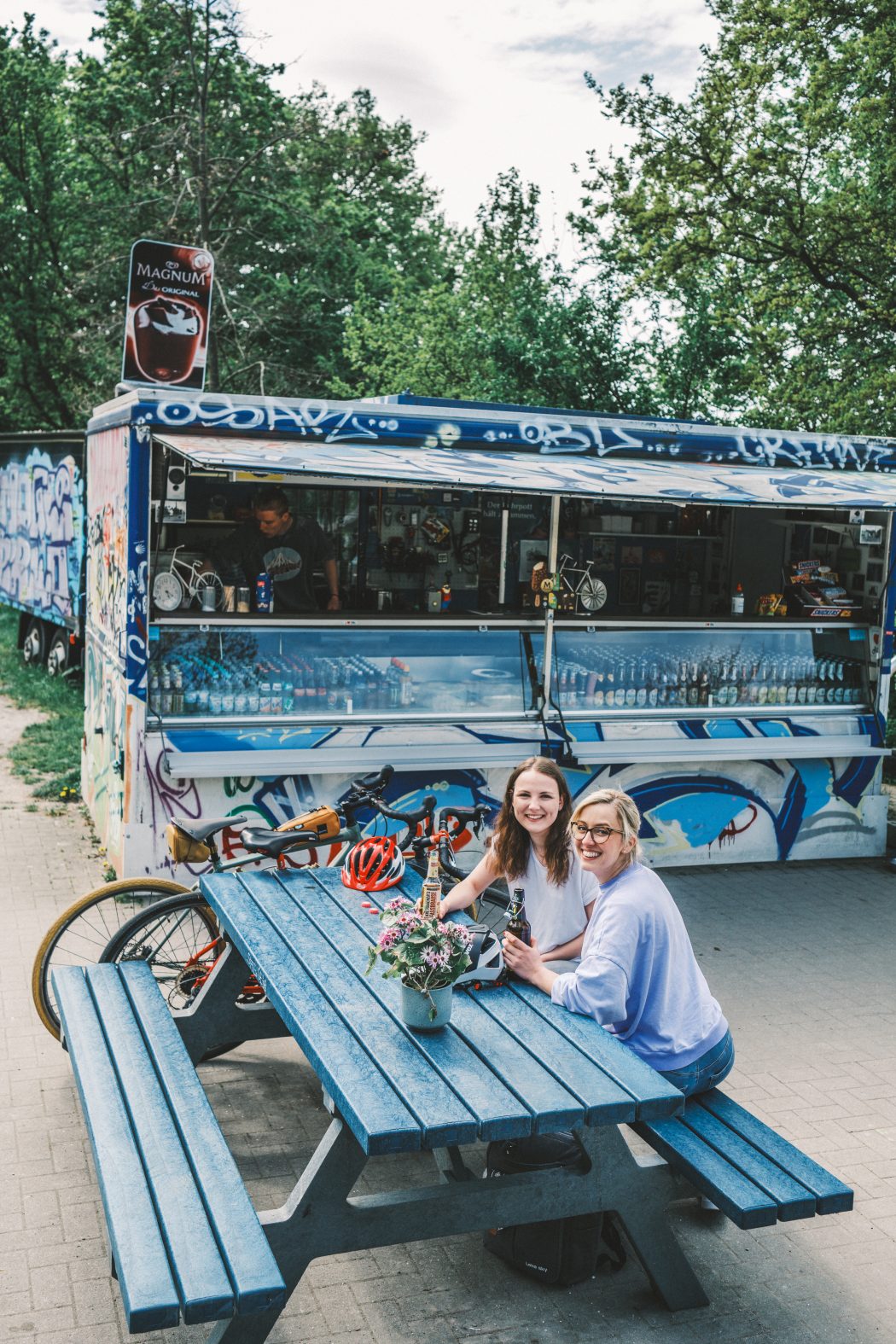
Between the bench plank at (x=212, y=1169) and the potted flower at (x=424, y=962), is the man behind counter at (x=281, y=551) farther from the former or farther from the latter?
the potted flower at (x=424, y=962)

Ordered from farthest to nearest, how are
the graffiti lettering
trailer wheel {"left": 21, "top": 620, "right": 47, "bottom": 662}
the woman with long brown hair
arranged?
1. trailer wheel {"left": 21, "top": 620, "right": 47, "bottom": 662}
2. the graffiti lettering
3. the woman with long brown hair

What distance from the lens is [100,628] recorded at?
8461 mm

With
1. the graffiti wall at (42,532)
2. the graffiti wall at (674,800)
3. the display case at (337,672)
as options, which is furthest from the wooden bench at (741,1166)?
the graffiti wall at (42,532)

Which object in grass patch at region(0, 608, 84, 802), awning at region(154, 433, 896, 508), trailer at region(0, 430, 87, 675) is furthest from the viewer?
trailer at region(0, 430, 87, 675)

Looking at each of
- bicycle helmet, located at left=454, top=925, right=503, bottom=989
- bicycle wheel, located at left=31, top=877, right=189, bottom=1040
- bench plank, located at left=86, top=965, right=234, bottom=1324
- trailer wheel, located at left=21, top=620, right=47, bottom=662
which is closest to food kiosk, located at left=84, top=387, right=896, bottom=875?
bicycle wheel, located at left=31, top=877, right=189, bottom=1040

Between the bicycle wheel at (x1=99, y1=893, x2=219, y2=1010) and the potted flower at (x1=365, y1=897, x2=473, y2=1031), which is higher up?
the potted flower at (x1=365, y1=897, x2=473, y2=1031)

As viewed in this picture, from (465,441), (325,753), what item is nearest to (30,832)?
(325,753)

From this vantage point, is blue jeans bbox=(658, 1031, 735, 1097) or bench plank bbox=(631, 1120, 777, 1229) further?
blue jeans bbox=(658, 1031, 735, 1097)

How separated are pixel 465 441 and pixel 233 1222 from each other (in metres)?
5.30

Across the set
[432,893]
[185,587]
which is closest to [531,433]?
[185,587]

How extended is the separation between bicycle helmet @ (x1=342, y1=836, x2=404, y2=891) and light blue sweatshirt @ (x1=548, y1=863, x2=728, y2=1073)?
45.1 inches

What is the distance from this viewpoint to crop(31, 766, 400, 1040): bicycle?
5.14 metres

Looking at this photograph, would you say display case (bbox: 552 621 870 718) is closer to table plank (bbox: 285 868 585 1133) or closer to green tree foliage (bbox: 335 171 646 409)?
table plank (bbox: 285 868 585 1133)

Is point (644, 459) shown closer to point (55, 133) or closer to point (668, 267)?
point (668, 267)
